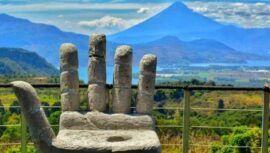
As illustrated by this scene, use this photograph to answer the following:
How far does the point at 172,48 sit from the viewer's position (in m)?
82.1

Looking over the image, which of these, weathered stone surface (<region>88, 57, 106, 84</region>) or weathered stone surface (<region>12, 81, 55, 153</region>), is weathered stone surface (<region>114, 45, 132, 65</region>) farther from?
weathered stone surface (<region>12, 81, 55, 153</region>)

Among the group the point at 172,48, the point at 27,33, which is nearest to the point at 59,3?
the point at 27,33

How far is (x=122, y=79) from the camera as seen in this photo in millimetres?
5273

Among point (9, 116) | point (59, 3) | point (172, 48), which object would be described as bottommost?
point (9, 116)

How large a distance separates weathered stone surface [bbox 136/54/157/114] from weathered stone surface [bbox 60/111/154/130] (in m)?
0.15

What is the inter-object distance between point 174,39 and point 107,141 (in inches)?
3559

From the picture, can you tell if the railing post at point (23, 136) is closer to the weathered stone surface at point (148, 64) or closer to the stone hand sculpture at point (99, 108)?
the stone hand sculpture at point (99, 108)

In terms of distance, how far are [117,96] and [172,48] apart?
77.1 metres

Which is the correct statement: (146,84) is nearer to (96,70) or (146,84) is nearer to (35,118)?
(96,70)

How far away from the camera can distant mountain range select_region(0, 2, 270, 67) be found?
80.1 metres

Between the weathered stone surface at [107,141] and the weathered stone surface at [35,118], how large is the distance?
0.08 m

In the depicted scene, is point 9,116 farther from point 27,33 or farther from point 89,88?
point 27,33

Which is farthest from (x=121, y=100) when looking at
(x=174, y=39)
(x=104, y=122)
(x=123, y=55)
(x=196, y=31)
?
(x=196, y=31)

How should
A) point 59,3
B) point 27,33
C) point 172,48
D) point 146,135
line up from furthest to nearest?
1. point 59,3
2. point 27,33
3. point 172,48
4. point 146,135
